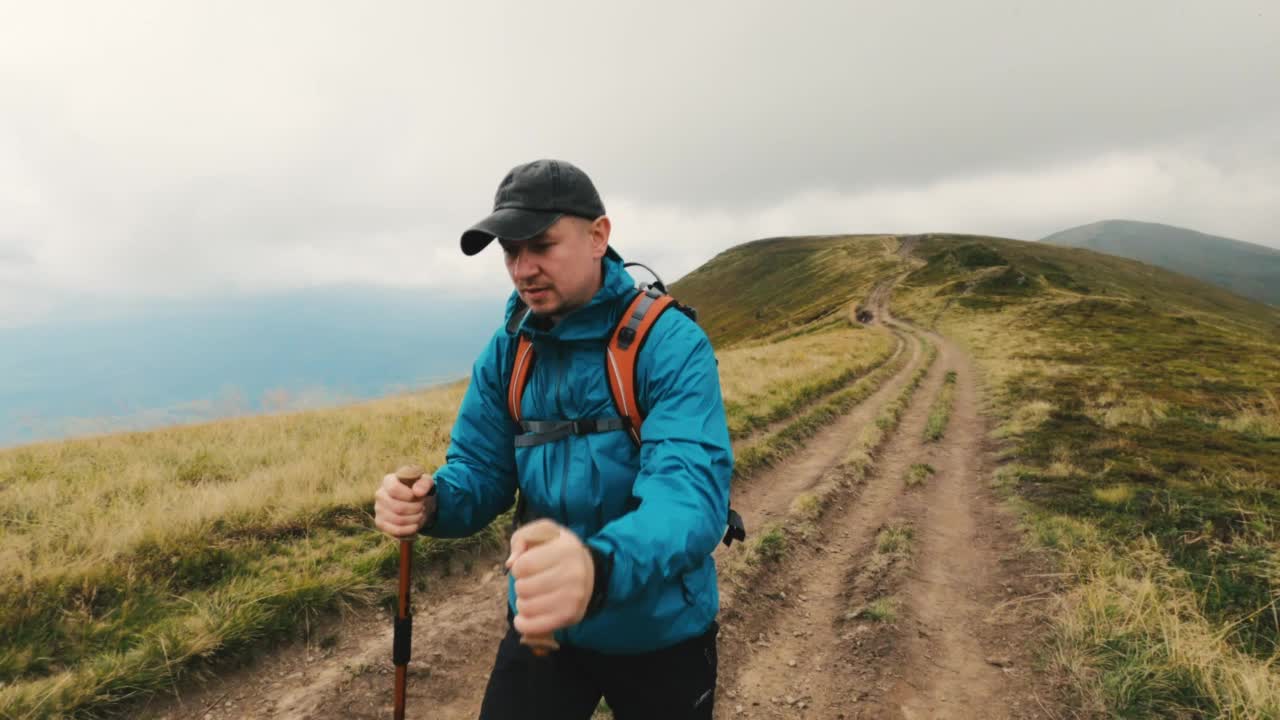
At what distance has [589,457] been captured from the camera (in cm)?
216

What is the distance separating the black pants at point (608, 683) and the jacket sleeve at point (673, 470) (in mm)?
730

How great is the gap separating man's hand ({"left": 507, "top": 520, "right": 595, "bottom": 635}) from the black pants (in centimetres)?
107

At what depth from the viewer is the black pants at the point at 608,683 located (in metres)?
2.17

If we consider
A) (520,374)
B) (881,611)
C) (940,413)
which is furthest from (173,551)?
(940,413)

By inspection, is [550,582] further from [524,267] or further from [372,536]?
[372,536]

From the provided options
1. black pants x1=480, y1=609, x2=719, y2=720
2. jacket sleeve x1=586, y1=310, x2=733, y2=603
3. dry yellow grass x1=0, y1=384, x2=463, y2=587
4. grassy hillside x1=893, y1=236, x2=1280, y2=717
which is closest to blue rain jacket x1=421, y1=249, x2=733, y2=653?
jacket sleeve x1=586, y1=310, x2=733, y2=603

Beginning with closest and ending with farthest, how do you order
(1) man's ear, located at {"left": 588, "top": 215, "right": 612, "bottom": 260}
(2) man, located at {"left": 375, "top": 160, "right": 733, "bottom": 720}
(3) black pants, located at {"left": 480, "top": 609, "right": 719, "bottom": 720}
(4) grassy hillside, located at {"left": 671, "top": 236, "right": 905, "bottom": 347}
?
(2) man, located at {"left": 375, "top": 160, "right": 733, "bottom": 720}
(3) black pants, located at {"left": 480, "top": 609, "right": 719, "bottom": 720}
(1) man's ear, located at {"left": 588, "top": 215, "right": 612, "bottom": 260}
(4) grassy hillside, located at {"left": 671, "top": 236, "right": 905, "bottom": 347}

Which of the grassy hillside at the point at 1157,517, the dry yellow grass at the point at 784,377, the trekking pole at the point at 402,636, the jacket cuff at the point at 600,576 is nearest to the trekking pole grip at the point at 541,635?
the jacket cuff at the point at 600,576

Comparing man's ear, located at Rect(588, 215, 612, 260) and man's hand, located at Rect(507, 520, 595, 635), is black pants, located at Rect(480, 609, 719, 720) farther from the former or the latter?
man's ear, located at Rect(588, 215, 612, 260)

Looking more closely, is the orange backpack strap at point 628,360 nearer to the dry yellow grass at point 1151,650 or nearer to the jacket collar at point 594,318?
the jacket collar at point 594,318

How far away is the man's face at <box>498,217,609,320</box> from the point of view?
2166 mm

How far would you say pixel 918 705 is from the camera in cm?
404

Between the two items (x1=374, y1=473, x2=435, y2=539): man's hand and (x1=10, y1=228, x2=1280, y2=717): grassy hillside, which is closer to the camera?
(x1=374, y1=473, x2=435, y2=539): man's hand

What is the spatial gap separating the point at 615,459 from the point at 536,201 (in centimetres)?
110
